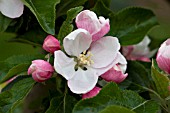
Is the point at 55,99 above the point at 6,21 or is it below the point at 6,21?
below

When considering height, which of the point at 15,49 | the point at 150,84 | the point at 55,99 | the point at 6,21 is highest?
the point at 6,21

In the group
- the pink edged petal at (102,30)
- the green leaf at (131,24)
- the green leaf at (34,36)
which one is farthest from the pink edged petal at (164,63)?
the green leaf at (34,36)

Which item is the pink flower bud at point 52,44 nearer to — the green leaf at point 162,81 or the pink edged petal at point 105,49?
the pink edged petal at point 105,49

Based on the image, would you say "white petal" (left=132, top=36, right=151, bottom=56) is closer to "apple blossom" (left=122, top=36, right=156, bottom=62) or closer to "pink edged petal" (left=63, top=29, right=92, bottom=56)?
"apple blossom" (left=122, top=36, right=156, bottom=62)

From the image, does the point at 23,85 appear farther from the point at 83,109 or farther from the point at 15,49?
the point at 15,49

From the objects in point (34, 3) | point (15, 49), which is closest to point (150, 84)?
point (34, 3)

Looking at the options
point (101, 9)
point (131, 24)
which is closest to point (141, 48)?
point (131, 24)
